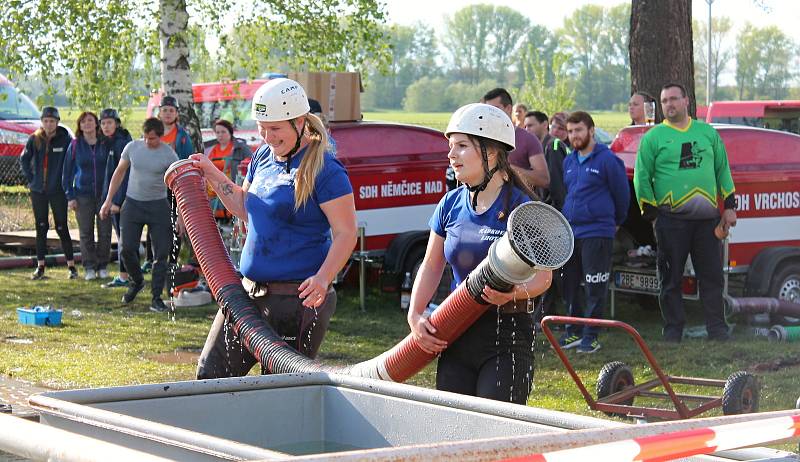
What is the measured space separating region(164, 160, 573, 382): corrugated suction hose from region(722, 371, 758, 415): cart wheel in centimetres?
284

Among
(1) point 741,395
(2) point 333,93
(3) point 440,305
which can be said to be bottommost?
(1) point 741,395

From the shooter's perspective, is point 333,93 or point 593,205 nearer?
point 593,205

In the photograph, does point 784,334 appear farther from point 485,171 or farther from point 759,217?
point 485,171

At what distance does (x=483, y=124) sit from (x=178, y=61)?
1016 cm

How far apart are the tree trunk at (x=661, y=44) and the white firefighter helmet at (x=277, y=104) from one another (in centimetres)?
869

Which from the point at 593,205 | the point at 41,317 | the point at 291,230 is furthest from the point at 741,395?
the point at 41,317

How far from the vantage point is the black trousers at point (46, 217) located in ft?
52.2

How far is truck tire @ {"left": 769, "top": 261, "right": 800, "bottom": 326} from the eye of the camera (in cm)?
1154

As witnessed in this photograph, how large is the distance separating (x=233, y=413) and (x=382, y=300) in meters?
8.95

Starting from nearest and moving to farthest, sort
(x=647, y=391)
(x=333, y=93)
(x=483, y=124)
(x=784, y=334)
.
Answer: (x=483, y=124) → (x=647, y=391) → (x=784, y=334) → (x=333, y=93)

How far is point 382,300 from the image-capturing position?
44.3 feet

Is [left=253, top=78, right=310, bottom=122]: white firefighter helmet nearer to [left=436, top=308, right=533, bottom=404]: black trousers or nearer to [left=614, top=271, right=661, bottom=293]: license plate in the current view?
[left=436, top=308, right=533, bottom=404]: black trousers

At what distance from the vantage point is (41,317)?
1210 cm

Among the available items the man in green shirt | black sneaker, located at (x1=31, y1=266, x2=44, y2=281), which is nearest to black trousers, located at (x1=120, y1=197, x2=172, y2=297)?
black sneaker, located at (x1=31, y1=266, x2=44, y2=281)
